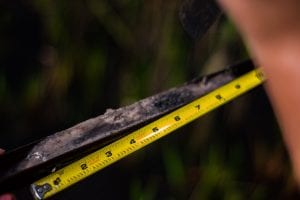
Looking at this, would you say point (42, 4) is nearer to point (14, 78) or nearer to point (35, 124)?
point (14, 78)

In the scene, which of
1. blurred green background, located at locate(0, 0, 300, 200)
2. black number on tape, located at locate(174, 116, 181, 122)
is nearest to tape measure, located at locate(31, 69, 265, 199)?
black number on tape, located at locate(174, 116, 181, 122)

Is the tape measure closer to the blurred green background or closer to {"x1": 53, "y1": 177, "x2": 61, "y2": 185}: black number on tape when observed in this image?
{"x1": 53, "y1": 177, "x2": 61, "y2": 185}: black number on tape

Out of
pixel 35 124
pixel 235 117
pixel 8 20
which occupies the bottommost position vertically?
pixel 235 117

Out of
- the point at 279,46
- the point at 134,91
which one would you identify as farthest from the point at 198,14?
the point at 134,91

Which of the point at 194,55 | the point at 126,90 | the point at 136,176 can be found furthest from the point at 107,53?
the point at 136,176

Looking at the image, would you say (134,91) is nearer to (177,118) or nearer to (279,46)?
(177,118)

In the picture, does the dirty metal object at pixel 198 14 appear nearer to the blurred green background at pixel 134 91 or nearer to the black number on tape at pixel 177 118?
the black number on tape at pixel 177 118

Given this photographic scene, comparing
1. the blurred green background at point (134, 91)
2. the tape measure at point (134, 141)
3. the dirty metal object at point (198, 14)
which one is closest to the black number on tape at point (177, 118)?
the tape measure at point (134, 141)
